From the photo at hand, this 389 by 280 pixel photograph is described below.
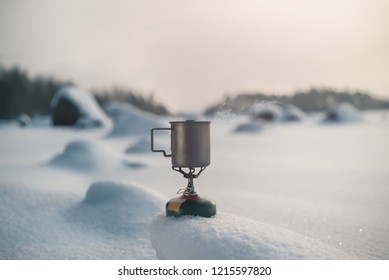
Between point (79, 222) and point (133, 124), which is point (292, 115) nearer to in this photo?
point (133, 124)

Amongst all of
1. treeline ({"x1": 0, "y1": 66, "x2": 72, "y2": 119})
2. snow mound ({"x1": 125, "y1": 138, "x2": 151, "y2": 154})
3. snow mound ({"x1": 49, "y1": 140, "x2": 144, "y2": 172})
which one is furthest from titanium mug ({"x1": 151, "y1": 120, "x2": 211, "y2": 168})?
treeline ({"x1": 0, "y1": 66, "x2": 72, "y2": 119})

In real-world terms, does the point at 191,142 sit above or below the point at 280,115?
above

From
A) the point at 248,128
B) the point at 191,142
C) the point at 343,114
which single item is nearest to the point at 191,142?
the point at 191,142

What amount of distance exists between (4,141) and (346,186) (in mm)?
8171

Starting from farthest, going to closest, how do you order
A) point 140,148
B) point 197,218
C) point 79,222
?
point 140,148
point 79,222
point 197,218

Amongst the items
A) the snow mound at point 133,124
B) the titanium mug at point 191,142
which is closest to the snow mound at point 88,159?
the titanium mug at point 191,142

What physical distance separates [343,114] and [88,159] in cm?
1165

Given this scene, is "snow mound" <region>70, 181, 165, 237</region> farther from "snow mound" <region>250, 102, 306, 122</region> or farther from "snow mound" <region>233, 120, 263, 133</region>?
"snow mound" <region>250, 102, 306, 122</region>

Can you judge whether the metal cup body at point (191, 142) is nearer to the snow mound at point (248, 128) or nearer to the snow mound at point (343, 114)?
the snow mound at point (248, 128)

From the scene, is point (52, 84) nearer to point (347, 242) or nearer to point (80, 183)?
point (80, 183)

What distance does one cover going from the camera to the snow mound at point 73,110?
13.2m

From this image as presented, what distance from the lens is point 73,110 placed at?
1327 centimetres
